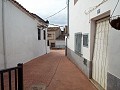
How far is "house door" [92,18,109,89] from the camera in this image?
549 centimetres

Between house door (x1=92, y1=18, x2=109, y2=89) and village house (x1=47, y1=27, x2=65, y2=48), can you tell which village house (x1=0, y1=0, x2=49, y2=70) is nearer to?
house door (x1=92, y1=18, x2=109, y2=89)

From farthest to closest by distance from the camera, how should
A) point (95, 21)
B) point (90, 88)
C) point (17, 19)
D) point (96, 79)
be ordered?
1. point (17, 19)
2. point (95, 21)
3. point (96, 79)
4. point (90, 88)

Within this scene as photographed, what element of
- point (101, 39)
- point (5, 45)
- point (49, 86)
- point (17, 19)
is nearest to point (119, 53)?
point (101, 39)

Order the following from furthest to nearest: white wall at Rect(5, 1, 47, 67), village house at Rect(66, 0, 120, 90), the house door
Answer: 1. white wall at Rect(5, 1, 47, 67)
2. the house door
3. village house at Rect(66, 0, 120, 90)

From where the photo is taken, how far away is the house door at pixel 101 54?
18.0 ft

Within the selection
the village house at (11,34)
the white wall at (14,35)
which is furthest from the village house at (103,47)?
the white wall at (14,35)

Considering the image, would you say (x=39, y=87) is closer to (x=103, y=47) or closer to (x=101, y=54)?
(x=101, y=54)

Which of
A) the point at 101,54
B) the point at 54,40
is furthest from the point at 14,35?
the point at 54,40

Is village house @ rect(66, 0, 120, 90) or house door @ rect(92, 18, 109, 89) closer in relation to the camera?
village house @ rect(66, 0, 120, 90)

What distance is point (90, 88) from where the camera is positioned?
19.4 ft

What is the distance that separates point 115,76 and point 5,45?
5.61 m

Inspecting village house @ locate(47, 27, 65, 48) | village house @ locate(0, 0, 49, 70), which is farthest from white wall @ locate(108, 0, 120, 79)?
village house @ locate(47, 27, 65, 48)

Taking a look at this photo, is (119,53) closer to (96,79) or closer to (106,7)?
(106,7)

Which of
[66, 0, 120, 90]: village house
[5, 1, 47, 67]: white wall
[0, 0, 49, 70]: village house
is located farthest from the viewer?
[5, 1, 47, 67]: white wall
